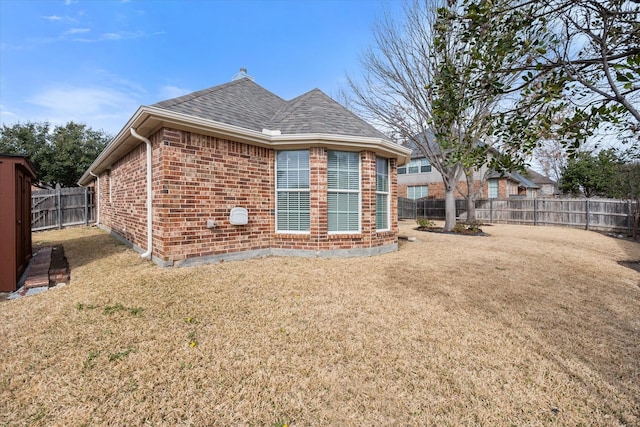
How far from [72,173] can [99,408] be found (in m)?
26.4

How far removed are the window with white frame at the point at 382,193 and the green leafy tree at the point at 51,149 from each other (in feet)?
78.8

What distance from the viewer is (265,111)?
27.2 ft

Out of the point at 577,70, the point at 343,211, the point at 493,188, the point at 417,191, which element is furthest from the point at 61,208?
the point at 493,188

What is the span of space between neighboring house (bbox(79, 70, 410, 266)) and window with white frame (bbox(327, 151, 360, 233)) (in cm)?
3

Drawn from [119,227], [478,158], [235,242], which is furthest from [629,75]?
[119,227]

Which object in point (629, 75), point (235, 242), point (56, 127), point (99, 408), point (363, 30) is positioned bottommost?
point (99, 408)

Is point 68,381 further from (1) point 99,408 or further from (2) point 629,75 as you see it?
(2) point 629,75

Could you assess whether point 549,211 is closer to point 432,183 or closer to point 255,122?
point 432,183

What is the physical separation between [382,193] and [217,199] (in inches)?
175

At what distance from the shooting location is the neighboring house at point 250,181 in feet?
17.9

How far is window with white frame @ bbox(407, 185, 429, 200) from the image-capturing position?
24703 mm

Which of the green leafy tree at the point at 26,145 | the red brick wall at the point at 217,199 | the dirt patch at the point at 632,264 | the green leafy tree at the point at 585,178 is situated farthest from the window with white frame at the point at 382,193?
the green leafy tree at the point at 585,178

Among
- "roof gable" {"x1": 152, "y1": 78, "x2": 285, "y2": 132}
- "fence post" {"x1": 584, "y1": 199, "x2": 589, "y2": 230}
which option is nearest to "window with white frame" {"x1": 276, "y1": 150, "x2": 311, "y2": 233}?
"roof gable" {"x1": 152, "y1": 78, "x2": 285, "y2": 132}

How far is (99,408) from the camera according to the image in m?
1.97
